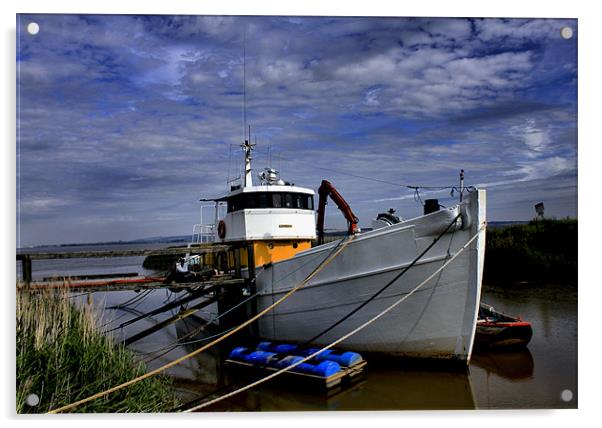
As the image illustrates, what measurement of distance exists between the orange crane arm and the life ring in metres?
1.81

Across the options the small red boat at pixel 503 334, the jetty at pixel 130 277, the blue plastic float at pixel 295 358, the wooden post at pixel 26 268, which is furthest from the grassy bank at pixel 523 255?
the wooden post at pixel 26 268

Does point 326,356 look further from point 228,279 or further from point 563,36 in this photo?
point 563,36

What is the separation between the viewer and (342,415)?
15.2ft

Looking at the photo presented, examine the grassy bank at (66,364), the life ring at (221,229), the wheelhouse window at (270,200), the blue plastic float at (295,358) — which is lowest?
the blue plastic float at (295,358)

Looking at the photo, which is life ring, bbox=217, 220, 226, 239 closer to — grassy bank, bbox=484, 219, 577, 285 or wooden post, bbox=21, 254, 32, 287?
wooden post, bbox=21, 254, 32, 287

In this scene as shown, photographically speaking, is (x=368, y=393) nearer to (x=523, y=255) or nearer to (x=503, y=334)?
(x=503, y=334)

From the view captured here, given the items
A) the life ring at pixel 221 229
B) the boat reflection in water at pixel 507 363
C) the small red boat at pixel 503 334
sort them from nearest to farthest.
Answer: the boat reflection in water at pixel 507 363
the small red boat at pixel 503 334
the life ring at pixel 221 229

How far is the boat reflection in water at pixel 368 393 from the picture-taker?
5922 mm

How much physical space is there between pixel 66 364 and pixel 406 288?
13.0ft

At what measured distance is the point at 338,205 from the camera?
7816 millimetres

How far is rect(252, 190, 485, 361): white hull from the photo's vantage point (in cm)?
626

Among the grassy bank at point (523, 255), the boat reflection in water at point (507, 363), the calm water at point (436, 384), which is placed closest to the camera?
the calm water at point (436, 384)

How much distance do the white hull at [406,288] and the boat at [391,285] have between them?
0.04ft

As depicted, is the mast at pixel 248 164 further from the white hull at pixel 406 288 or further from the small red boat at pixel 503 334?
the small red boat at pixel 503 334
